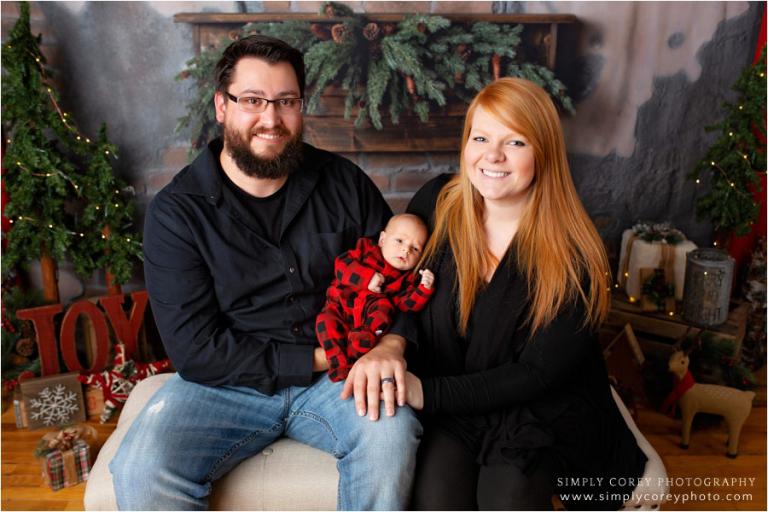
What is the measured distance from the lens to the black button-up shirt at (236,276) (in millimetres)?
1868

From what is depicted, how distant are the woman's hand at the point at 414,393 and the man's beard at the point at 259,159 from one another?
2.40 feet

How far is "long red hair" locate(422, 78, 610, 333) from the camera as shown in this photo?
173 centimetres

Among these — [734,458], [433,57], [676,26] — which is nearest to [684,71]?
[676,26]

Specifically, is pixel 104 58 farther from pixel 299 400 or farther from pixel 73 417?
pixel 299 400

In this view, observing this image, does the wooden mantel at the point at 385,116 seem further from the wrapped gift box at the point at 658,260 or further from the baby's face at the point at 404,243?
the baby's face at the point at 404,243

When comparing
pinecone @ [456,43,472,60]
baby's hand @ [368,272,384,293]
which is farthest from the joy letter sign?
pinecone @ [456,43,472,60]

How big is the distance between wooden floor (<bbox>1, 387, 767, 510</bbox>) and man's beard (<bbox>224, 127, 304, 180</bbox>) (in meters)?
1.34

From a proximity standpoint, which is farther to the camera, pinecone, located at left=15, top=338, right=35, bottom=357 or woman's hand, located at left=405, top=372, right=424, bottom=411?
pinecone, located at left=15, top=338, right=35, bottom=357

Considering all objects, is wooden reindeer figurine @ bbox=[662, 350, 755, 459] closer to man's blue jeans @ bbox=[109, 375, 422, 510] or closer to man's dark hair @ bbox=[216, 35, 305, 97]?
man's blue jeans @ bbox=[109, 375, 422, 510]

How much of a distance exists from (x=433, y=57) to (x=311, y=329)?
1.52 metres

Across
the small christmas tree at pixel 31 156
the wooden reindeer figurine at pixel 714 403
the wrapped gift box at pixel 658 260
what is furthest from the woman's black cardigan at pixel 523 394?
the small christmas tree at pixel 31 156

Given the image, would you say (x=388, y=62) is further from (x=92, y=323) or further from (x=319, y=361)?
(x=92, y=323)

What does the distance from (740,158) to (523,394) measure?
1.77 meters

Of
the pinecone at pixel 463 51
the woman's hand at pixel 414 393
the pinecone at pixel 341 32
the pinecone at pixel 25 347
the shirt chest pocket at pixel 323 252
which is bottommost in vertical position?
the pinecone at pixel 25 347
